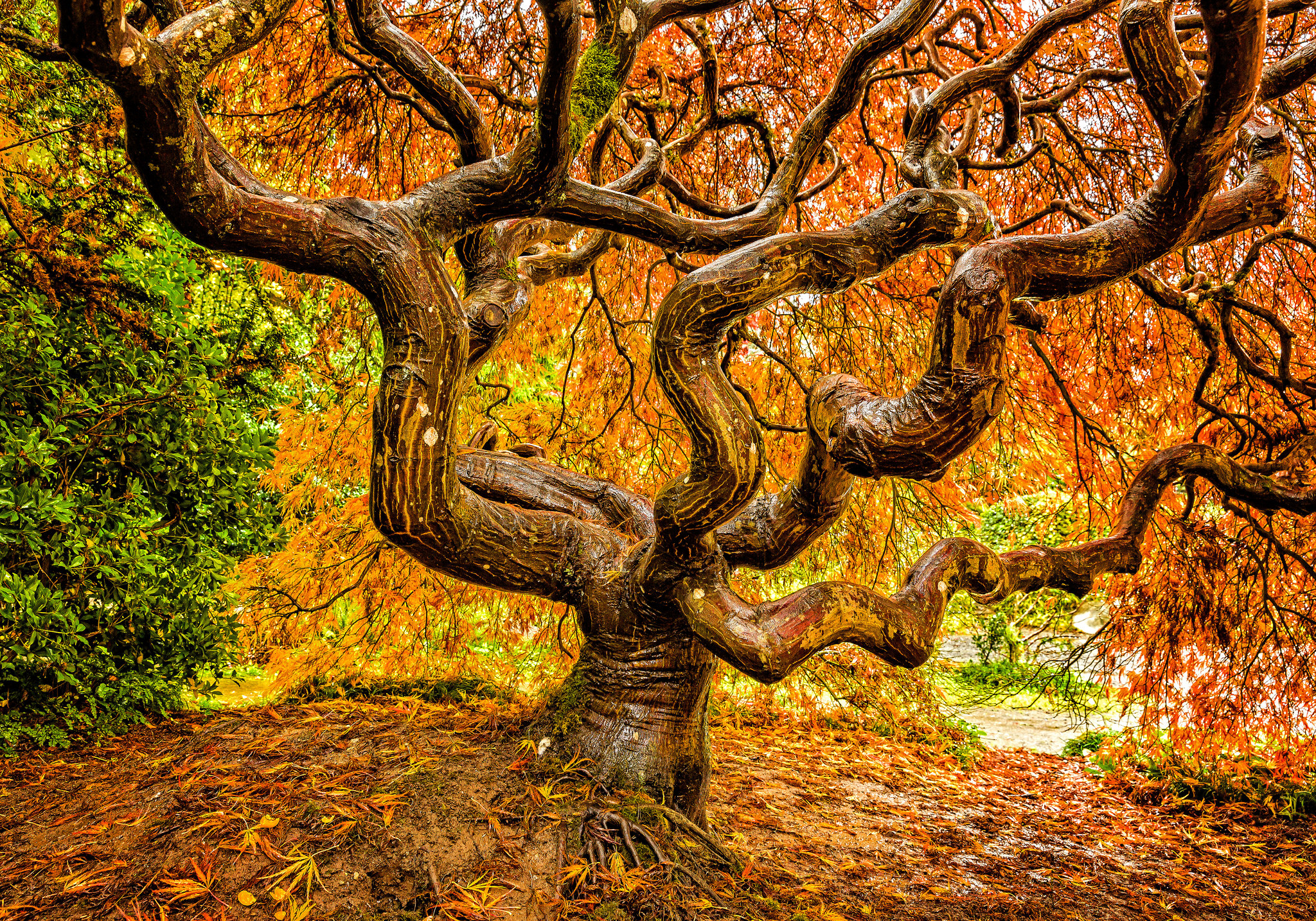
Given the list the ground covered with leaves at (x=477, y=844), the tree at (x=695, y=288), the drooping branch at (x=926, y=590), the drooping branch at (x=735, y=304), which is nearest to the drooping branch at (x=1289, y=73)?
the tree at (x=695, y=288)

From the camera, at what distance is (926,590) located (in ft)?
9.22

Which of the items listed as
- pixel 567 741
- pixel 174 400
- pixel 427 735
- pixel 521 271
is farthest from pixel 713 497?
pixel 174 400

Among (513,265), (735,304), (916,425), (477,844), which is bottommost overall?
(477,844)

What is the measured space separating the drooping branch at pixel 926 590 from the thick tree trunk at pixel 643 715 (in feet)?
1.30

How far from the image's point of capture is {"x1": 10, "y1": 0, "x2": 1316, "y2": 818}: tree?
198cm

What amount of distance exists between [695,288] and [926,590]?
4.62ft

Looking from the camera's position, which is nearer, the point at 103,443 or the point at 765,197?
the point at 765,197

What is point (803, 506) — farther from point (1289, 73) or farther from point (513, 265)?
point (1289, 73)

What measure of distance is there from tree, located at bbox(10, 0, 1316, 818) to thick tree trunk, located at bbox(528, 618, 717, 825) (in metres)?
0.01

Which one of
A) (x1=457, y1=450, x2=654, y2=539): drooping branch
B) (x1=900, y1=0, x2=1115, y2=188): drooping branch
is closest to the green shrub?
(x1=457, y1=450, x2=654, y2=539): drooping branch

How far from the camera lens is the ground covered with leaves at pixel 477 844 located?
2.20 meters

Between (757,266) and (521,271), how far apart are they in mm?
1713

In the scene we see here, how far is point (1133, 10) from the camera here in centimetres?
206

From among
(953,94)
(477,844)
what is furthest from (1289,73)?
(477,844)
